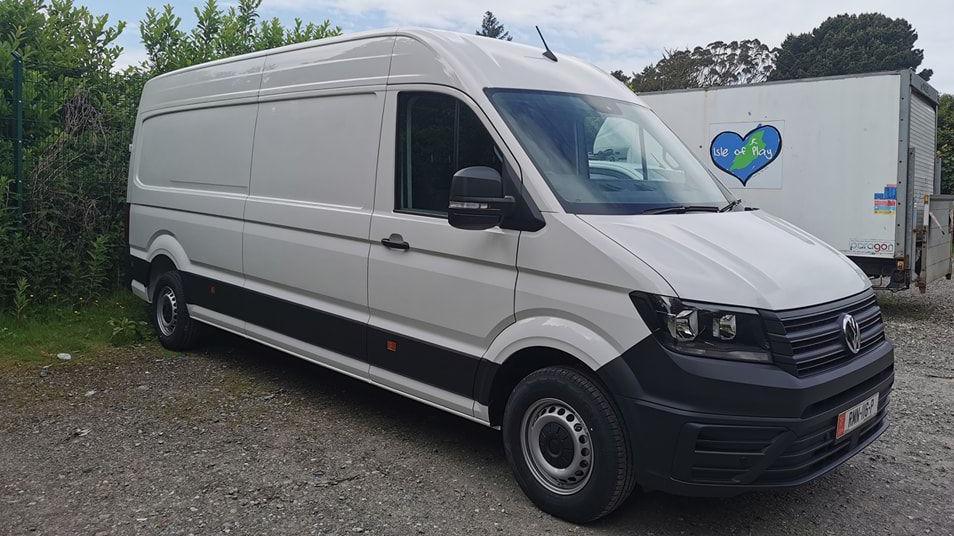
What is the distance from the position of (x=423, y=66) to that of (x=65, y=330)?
15.1ft

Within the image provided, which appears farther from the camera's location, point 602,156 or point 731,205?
point 731,205

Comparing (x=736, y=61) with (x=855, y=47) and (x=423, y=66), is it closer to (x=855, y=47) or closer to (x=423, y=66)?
(x=855, y=47)

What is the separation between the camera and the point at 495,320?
Result: 12.8ft

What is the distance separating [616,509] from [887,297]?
29.7 feet

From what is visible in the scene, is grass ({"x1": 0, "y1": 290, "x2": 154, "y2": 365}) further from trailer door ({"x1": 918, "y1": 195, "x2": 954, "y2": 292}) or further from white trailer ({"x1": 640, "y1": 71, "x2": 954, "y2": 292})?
trailer door ({"x1": 918, "y1": 195, "x2": 954, "y2": 292})

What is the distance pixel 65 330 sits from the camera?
6871 mm

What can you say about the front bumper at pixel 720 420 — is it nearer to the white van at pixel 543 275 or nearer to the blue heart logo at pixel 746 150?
the white van at pixel 543 275

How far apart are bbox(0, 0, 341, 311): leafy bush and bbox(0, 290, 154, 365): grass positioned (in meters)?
0.18

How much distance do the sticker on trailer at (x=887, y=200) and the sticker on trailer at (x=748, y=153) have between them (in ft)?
3.75

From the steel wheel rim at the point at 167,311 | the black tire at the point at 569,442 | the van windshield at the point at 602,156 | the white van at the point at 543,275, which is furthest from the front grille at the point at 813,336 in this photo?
the steel wheel rim at the point at 167,311

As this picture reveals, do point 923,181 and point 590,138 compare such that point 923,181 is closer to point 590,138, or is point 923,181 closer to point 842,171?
point 842,171

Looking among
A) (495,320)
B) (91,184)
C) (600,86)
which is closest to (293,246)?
(495,320)

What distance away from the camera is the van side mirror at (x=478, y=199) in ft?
12.0

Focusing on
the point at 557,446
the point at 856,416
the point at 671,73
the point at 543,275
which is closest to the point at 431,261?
the point at 543,275
